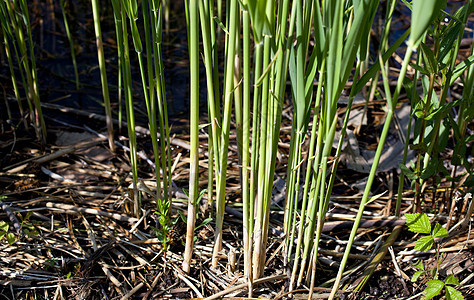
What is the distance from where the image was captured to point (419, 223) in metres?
1.04

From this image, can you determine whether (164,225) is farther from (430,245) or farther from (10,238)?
(430,245)

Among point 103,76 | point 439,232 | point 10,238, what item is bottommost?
point 10,238

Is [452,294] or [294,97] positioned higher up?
[294,97]

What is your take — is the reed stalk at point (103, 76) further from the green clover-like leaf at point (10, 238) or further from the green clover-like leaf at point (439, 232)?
the green clover-like leaf at point (439, 232)

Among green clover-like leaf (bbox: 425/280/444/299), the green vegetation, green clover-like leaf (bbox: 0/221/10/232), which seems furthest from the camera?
green clover-like leaf (bbox: 0/221/10/232)

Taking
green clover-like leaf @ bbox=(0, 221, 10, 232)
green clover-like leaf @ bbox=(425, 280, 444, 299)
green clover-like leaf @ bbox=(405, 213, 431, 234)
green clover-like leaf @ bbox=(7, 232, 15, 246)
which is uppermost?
green clover-like leaf @ bbox=(405, 213, 431, 234)

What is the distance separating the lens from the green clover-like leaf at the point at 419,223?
1032mm

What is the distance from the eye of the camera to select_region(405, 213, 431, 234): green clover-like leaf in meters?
1.03

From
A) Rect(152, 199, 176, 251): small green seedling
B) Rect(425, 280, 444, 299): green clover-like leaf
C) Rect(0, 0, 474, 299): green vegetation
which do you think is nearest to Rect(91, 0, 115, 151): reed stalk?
Rect(0, 0, 474, 299): green vegetation

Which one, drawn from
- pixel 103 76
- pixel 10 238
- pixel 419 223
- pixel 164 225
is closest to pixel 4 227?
pixel 10 238

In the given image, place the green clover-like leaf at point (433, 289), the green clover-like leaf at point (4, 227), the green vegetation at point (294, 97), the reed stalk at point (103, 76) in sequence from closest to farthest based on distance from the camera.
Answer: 1. the green vegetation at point (294, 97)
2. the green clover-like leaf at point (433, 289)
3. the green clover-like leaf at point (4, 227)
4. the reed stalk at point (103, 76)

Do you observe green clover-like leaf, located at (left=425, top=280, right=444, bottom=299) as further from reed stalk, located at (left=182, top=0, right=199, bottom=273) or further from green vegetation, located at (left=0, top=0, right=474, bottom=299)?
reed stalk, located at (left=182, top=0, right=199, bottom=273)

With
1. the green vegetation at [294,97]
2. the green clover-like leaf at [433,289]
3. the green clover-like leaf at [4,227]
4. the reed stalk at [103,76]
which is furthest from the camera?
the reed stalk at [103,76]

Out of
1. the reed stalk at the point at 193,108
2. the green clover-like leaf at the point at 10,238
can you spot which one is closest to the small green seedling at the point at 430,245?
the reed stalk at the point at 193,108
